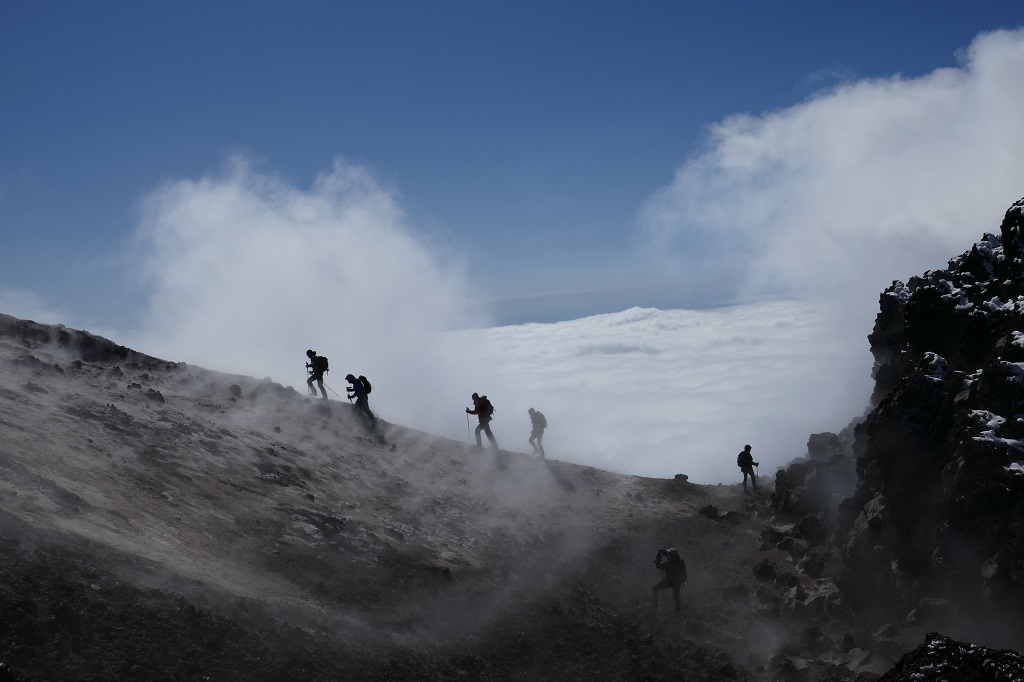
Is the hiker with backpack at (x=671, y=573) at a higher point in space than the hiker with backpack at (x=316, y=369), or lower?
lower

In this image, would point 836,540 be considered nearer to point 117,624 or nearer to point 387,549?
point 387,549

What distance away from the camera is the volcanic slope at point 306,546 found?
13.7m

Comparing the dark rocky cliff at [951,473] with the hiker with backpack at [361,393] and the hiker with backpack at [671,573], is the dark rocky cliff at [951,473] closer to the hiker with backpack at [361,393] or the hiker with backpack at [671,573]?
the hiker with backpack at [671,573]

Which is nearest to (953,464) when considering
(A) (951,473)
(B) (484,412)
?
(A) (951,473)

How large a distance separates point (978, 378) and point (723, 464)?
17441 cm

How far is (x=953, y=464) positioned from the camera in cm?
2000

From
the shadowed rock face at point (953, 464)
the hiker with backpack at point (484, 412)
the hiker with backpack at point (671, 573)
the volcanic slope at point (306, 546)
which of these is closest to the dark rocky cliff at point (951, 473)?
the shadowed rock face at point (953, 464)

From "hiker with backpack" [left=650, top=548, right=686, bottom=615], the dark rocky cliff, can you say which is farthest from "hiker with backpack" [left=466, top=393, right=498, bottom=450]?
the dark rocky cliff

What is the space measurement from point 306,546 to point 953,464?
1707 cm

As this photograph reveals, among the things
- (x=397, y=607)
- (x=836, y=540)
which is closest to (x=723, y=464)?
(x=836, y=540)

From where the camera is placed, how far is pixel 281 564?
58.6ft

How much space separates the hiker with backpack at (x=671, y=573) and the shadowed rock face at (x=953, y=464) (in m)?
5.27

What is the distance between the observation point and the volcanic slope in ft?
45.0

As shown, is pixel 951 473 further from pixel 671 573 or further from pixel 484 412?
pixel 484 412
